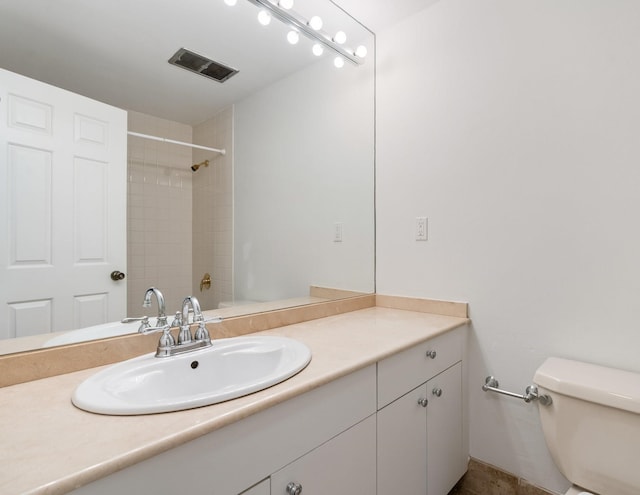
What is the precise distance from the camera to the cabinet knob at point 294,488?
2.57ft

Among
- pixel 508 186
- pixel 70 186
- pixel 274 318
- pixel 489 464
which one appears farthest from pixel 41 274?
pixel 489 464

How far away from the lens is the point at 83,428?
62cm

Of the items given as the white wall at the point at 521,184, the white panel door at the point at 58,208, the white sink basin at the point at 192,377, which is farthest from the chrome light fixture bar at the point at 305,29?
the white sink basin at the point at 192,377

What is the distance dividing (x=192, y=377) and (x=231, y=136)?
94 cm

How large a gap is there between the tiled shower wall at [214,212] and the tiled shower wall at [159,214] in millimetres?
36

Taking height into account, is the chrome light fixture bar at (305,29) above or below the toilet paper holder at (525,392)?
above

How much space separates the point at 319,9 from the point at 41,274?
1.61 meters

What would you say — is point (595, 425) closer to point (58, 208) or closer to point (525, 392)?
point (525, 392)

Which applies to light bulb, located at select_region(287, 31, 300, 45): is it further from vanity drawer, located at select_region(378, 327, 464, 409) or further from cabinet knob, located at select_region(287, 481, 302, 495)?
cabinet knob, located at select_region(287, 481, 302, 495)

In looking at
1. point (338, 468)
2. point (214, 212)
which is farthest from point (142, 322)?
point (338, 468)

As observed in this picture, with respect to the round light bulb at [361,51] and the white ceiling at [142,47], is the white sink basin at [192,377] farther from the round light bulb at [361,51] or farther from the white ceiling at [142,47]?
the round light bulb at [361,51]

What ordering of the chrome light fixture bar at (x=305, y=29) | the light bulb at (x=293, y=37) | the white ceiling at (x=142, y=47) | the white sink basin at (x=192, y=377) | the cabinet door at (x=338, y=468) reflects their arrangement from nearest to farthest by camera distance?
the white sink basin at (x=192, y=377), the cabinet door at (x=338, y=468), the white ceiling at (x=142, y=47), the chrome light fixture bar at (x=305, y=29), the light bulb at (x=293, y=37)

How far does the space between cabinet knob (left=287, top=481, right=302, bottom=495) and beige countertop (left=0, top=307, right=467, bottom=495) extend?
21 centimetres

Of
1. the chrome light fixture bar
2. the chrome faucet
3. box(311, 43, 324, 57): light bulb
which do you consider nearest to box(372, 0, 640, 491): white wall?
the chrome light fixture bar
